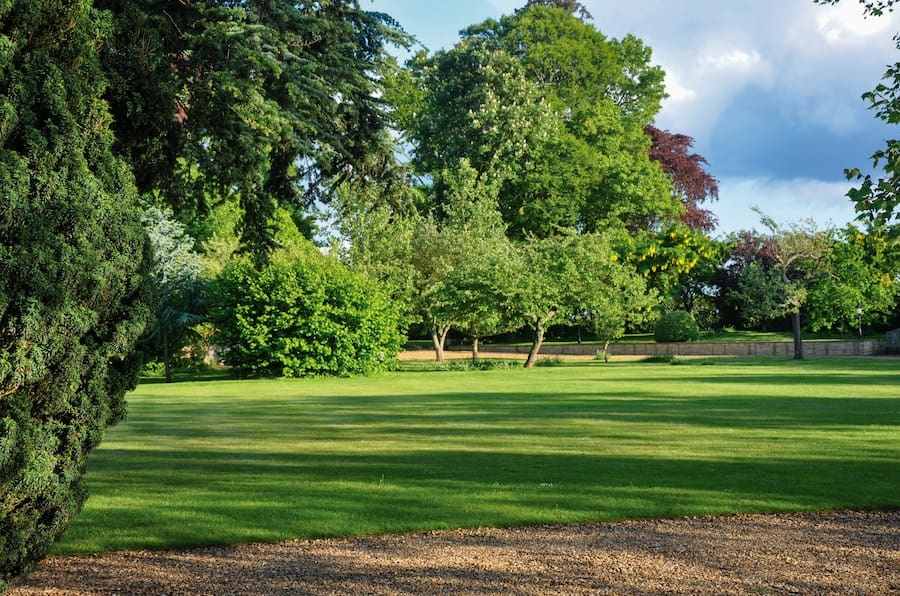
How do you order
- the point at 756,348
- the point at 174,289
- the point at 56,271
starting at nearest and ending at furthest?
the point at 56,271
the point at 174,289
the point at 756,348

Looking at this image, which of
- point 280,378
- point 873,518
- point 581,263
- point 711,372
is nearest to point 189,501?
point 873,518

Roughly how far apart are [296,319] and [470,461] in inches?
675

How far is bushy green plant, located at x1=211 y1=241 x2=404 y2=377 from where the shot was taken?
86.6 feet

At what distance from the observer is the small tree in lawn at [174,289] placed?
31.0 m

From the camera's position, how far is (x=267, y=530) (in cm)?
687

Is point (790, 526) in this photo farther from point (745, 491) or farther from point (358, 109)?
point (358, 109)

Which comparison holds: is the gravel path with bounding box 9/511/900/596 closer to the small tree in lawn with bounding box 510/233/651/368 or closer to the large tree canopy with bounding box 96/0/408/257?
the large tree canopy with bounding box 96/0/408/257

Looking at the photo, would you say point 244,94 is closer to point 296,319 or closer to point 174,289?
point 296,319

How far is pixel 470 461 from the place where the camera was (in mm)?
10141

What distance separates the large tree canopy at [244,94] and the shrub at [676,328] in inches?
1369

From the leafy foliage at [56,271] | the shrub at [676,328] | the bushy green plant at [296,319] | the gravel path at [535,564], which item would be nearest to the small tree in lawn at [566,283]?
the bushy green plant at [296,319]

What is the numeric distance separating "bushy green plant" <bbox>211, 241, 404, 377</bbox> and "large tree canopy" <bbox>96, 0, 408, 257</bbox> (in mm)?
16283

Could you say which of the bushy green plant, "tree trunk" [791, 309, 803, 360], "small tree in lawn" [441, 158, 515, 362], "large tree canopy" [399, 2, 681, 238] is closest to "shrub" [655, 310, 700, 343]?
"large tree canopy" [399, 2, 681, 238]

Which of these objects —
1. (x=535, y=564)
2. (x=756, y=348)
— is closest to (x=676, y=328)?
(x=756, y=348)
